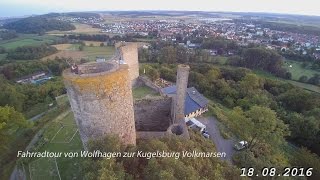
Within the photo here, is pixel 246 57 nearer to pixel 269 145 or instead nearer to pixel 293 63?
pixel 293 63

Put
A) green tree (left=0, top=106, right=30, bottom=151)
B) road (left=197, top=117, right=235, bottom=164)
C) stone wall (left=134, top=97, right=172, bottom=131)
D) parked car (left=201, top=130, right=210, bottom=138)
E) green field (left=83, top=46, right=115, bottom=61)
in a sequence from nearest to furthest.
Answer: green tree (left=0, top=106, right=30, bottom=151), stone wall (left=134, top=97, right=172, bottom=131), road (left=197, top=117, right=235, bottom=164), parked car (left=201, top=130, right=210, bottom=138), green field (left=83, top=46, right=115, bottom=61)

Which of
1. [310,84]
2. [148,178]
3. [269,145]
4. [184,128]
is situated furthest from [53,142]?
[310,84]

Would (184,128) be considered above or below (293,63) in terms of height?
above

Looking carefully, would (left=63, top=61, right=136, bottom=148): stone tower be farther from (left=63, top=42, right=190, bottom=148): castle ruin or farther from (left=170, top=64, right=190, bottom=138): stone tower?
(left=170, top=64, right=190, bottom=138): stone tower

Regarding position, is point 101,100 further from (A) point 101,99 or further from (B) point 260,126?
(B) point 260,126

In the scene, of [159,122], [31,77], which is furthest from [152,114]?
[31,77]

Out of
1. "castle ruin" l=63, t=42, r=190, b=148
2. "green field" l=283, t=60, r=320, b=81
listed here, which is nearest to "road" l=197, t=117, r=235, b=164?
"castle ruin" l=63, t=42, r=190, b=148

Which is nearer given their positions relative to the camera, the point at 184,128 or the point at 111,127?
the point at 111,127
